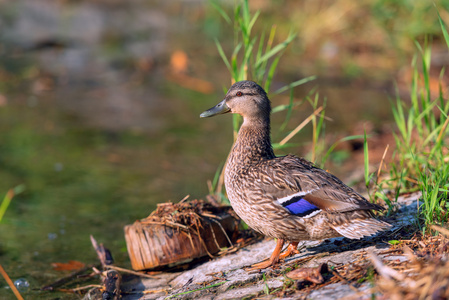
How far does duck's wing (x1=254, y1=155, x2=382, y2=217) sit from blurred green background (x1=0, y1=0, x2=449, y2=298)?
5.32ft

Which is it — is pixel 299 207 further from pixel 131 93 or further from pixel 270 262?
pixel 131 93

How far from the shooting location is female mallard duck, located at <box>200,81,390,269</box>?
10.8 feet

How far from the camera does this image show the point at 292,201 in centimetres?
340

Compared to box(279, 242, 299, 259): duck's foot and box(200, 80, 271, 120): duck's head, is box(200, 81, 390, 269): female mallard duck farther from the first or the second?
box(200, 80, 271, 120): duck's head

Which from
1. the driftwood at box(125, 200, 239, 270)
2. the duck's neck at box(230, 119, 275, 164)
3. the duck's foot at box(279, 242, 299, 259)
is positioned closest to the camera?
the duck's foot at box(279, 242, 299, 259)

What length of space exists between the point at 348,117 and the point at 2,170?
509 centimetres

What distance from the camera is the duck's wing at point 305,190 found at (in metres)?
3.32

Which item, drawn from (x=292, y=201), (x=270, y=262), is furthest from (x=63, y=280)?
(x=292, y=201)

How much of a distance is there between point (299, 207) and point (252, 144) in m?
0.77

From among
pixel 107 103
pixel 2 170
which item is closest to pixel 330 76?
pixel 107 103

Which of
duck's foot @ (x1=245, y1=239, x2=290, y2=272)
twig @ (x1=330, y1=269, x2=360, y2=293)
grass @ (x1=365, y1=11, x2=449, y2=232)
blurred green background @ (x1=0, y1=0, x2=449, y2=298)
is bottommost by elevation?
twig @ (x1=330, y1=269, x2=360, y2=293)

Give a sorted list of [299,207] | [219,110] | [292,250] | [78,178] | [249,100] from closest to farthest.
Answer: [299,207]
[292,250]
[249,100]
[219,110]
[78,178]

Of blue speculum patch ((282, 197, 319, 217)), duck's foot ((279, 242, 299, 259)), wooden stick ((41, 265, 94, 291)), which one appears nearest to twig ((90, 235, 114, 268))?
wooden stick ((41, 265, 94, 291))

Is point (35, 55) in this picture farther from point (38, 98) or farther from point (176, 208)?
point (176, 208)
